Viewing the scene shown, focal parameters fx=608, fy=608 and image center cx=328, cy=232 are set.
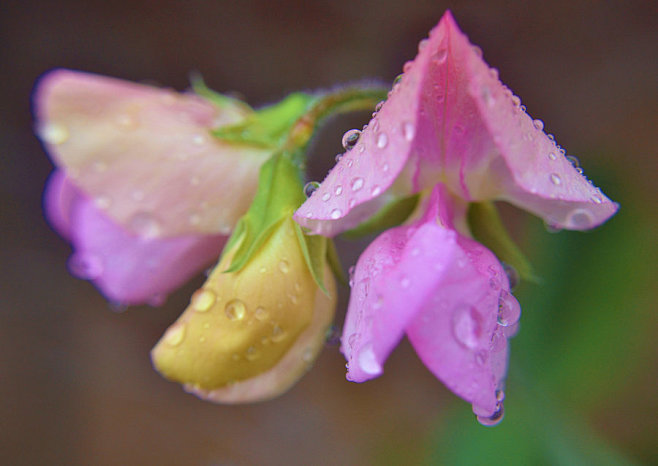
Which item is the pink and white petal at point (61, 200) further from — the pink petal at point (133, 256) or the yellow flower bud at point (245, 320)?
the yellow flower bud at point (245, 320)

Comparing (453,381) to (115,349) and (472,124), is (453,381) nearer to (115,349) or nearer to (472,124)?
(472,124)

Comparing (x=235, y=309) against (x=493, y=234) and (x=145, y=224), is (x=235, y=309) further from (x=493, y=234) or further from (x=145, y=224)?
(x=493, y=234)

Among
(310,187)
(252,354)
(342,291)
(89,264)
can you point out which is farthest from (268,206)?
(342,291)

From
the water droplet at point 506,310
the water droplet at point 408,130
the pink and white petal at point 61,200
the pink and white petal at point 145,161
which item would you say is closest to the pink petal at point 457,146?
the water droplet at point 408,130

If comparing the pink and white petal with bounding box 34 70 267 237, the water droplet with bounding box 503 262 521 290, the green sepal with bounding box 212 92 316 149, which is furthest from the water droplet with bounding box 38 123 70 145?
the water droplet with bounding box 503 262 521 290

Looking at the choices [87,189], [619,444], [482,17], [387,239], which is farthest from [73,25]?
[619,444]

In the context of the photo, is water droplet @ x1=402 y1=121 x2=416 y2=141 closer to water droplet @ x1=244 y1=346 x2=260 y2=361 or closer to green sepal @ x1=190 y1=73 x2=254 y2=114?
water droplet @ x1=244 y1=346 x2=260 y2=361

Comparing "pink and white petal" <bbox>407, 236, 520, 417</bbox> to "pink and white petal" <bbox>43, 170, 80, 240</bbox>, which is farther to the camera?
"pink and white petal" <bbox>43, 170, 80, 240</bbox>
